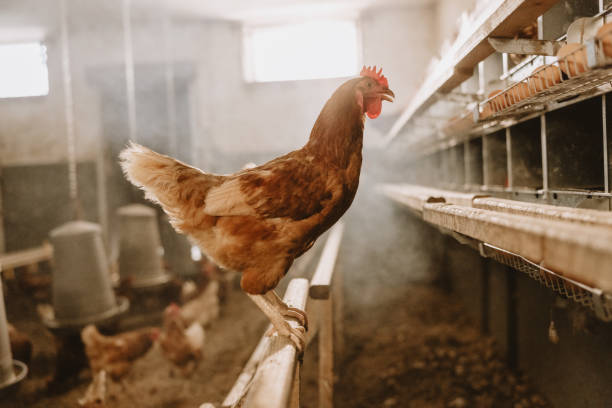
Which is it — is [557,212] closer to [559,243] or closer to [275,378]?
[559,243]

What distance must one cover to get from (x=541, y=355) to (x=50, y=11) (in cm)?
693

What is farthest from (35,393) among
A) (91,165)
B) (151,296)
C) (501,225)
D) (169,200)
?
(91,165)

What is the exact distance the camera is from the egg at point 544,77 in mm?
919

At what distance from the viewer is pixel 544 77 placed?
3.21ft

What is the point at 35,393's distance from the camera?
8.07 ft

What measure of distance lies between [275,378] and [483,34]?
1.03 metres

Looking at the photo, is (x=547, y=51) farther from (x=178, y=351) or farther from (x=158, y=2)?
(x=158, y=2)

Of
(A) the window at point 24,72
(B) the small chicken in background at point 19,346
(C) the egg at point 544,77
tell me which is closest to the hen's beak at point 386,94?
(C) the egg at point 544,77

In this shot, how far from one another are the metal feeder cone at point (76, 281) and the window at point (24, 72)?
4.50 m

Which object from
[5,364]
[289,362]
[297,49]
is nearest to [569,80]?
[289,362]

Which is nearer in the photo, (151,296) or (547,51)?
(547,51)

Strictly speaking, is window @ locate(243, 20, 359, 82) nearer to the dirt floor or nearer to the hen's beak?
the dirt floor

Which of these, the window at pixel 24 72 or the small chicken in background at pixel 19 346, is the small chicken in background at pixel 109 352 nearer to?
the small chicken in background at pixel 19 346

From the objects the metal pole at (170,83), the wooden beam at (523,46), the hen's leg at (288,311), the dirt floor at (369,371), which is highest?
the metal pole at (170,83)
